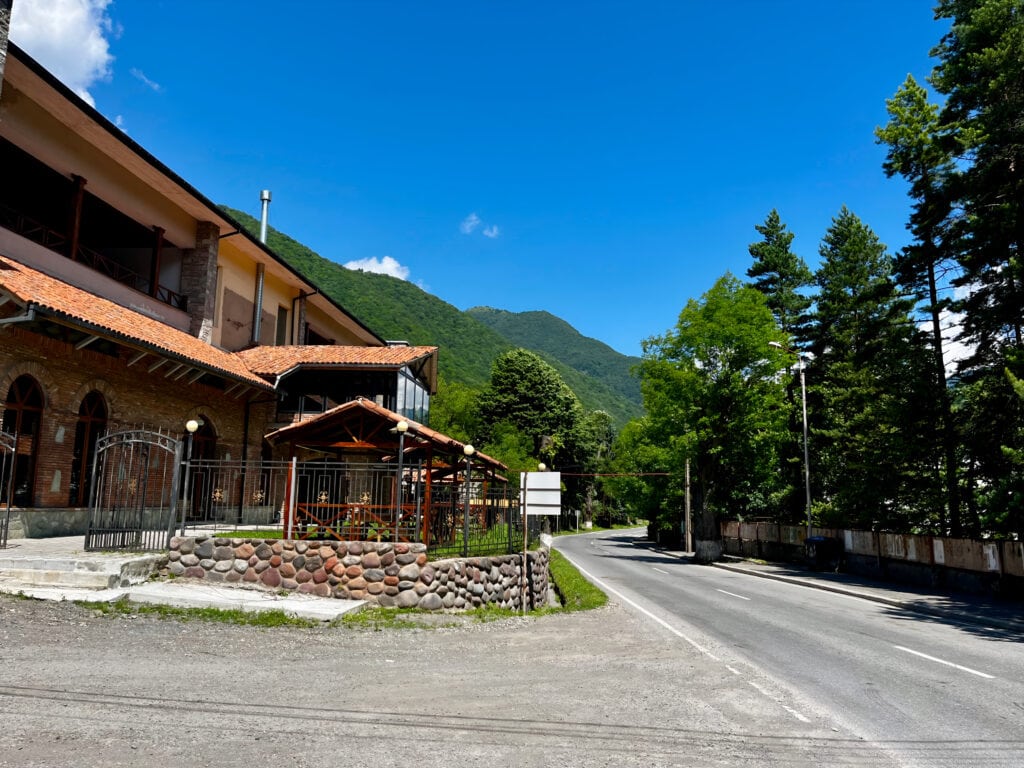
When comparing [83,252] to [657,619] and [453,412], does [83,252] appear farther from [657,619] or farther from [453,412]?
[453,412]

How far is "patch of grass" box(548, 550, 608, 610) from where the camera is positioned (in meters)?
14.4

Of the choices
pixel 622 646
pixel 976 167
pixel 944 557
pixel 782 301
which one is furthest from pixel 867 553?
pixel 782 301

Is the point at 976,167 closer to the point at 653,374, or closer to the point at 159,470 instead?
the point at 653,374

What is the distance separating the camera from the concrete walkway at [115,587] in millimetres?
9680

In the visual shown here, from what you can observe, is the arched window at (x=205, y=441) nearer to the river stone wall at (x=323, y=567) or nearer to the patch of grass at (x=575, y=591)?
the river stone wall at (x=323, y=567)

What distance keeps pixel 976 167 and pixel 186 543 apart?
23.8 metres

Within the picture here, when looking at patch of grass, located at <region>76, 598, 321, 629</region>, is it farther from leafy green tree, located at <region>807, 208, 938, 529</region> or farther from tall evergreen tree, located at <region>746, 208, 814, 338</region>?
tall evergreen tree, located at <region>746, 208, 814, 338</region>

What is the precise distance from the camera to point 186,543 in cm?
1170

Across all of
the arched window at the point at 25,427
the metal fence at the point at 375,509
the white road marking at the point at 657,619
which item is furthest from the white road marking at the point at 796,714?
the arched window at the point at 25,427

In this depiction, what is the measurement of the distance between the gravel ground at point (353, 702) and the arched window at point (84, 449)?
6.84 metres

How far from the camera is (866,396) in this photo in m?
34.6

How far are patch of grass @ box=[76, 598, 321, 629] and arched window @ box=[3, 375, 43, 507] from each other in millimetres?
5945

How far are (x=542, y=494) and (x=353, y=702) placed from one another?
9.16 meters

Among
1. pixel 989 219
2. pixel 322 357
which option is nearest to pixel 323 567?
pixel 322 357
